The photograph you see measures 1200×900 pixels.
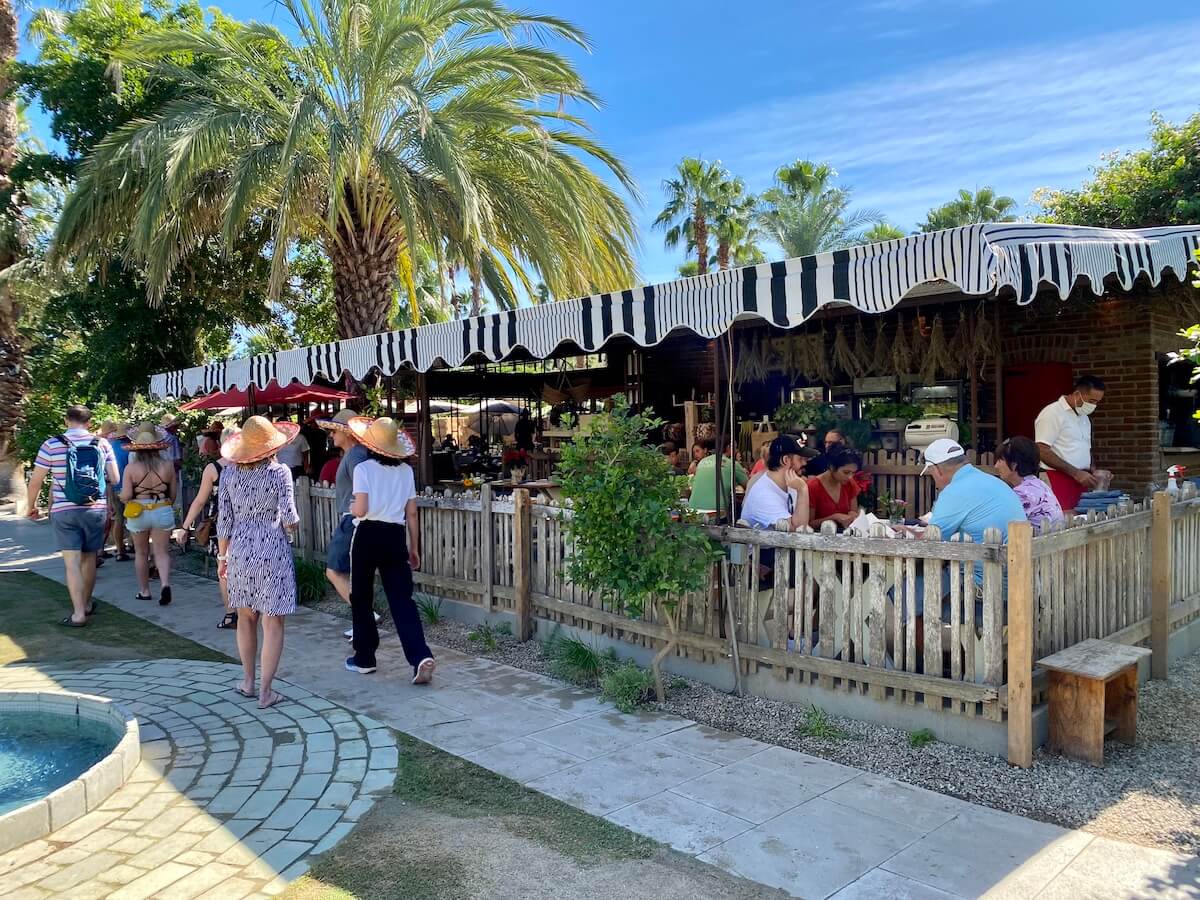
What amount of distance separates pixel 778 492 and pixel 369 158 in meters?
8.16

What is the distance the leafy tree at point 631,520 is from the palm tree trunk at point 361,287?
8738 mm

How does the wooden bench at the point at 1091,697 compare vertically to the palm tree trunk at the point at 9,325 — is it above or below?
below

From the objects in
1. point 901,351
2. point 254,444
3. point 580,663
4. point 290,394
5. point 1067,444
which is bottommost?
point 580,663

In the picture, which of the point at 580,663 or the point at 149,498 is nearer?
the point at 580,663

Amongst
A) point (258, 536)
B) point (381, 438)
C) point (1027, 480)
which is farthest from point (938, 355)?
point (258, 536)

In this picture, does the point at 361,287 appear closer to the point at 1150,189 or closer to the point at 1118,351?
the point at 1118,351

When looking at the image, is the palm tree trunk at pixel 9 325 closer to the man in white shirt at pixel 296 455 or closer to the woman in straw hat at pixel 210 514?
the woman in straw hat at pixel 210 514

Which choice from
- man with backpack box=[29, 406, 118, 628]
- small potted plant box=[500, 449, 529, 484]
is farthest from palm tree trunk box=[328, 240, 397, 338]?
man with backpack box=[29, 406, 118, 628]

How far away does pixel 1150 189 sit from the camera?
527 inches

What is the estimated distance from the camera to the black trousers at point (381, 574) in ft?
18.8

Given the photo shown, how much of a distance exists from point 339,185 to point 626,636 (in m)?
7.21

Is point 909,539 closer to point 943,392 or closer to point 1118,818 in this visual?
point 1118,818

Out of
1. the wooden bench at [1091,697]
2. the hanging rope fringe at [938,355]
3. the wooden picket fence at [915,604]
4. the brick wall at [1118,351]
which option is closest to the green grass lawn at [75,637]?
the wooden picket fence at [915,604]

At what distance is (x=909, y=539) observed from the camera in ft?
14.7
